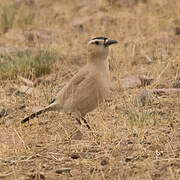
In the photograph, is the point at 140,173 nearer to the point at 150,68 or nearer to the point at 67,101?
the point at 67,101

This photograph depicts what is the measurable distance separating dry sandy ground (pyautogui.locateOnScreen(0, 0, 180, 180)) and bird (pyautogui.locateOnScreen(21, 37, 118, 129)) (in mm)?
187

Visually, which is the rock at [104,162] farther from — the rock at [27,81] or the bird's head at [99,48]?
the rock at [27,81]

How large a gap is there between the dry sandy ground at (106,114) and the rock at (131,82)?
2.3 inches

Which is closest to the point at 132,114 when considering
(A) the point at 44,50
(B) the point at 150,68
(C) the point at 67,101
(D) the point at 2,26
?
(C) the point at 67,101

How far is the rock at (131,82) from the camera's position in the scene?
18.9ft

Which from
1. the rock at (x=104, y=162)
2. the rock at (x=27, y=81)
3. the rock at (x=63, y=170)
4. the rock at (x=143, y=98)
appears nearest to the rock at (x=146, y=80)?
the rock at (x=143, y=98)

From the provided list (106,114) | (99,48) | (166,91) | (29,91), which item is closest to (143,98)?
(106,114)

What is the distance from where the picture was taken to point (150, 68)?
648 cm

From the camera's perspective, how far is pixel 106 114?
4.90 metres

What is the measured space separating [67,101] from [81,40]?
3844 millimetres

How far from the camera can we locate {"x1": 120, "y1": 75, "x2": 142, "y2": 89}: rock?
5.77 metres

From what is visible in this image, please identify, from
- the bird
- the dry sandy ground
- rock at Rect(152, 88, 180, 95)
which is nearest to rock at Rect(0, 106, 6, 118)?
the dry sandy ground

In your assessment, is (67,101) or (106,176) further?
(67,101)

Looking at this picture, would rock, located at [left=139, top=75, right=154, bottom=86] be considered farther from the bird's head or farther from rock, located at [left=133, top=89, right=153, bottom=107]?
the bird's head
